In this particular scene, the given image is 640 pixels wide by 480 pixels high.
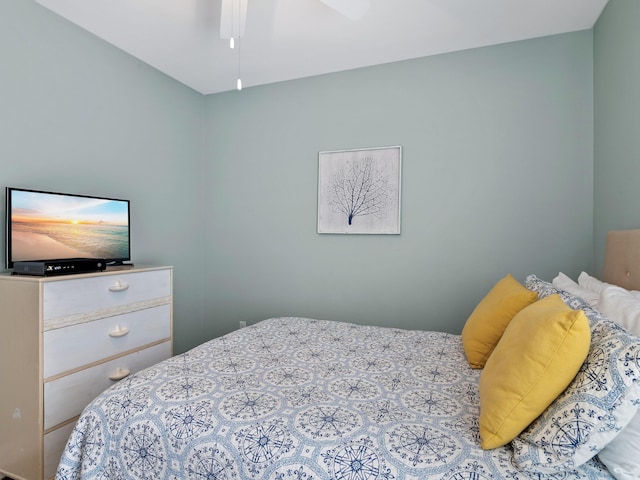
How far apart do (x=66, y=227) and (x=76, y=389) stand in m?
0.94

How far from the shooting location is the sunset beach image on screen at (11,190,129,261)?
76.5 inches

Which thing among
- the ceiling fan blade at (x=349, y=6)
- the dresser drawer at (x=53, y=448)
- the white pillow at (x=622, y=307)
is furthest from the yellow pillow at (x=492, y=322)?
the dresser drawer at (x=53, y=448)

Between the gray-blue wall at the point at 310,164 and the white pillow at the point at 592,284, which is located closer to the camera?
the white pillow at the point at 592,284

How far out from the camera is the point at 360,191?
9.43 ft

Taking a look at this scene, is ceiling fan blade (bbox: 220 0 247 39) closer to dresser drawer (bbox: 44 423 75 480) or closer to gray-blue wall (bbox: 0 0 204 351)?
gray-blue wall (bbox: 0 0 204 351)

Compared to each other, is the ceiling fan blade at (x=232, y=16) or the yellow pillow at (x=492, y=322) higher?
the ceiling fan blade at (x=232, y=16)

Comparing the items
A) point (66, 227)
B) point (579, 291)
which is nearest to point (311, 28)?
point (66, 227)

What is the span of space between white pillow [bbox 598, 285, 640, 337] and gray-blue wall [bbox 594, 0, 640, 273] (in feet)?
2.04

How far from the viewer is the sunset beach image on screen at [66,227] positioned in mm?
1943

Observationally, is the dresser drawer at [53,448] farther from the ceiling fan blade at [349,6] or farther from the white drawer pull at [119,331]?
the ceiling fan blade at [349,6]

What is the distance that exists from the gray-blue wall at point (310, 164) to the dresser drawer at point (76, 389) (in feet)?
3.18

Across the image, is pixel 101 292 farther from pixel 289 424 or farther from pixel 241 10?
pixel 241 10

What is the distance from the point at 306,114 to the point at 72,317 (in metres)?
2.26

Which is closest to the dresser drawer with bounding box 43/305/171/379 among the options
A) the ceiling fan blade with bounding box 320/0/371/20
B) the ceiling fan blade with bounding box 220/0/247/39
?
the ceiling fan blade with bounding box 220/0/247/39
